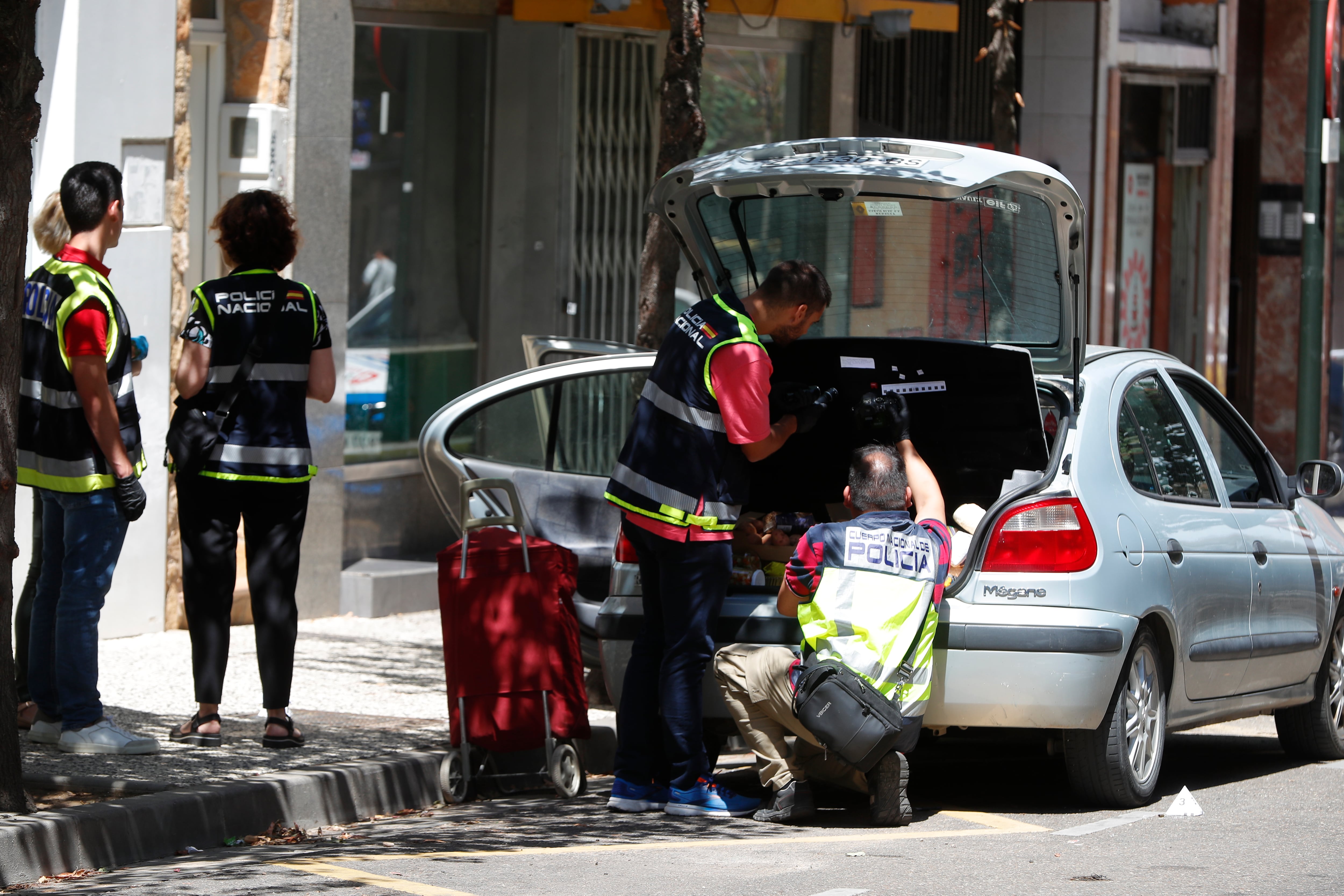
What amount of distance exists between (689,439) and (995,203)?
1513mm

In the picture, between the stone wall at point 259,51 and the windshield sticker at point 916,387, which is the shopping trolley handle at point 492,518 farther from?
the stone wall at point 259,51

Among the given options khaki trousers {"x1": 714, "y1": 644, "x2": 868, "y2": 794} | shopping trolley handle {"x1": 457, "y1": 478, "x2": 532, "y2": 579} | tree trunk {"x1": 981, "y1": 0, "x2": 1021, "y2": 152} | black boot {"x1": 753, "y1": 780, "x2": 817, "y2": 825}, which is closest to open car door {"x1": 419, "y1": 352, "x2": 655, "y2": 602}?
shopping trolley handle {"x1": 457, "y1": 478, "x2": 532, "y2": 579}

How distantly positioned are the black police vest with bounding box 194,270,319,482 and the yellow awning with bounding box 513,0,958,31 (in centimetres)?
499

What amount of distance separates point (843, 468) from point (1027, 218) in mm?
1194

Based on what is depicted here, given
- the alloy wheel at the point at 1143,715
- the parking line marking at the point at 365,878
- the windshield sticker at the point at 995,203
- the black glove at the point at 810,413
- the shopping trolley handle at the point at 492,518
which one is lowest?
the parking line marking at the point at 365,878

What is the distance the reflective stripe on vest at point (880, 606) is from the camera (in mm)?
6105

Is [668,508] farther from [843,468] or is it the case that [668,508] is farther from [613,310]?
[613,310]

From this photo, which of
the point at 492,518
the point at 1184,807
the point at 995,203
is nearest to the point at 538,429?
the point at 492,518

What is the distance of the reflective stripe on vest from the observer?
6105 mm

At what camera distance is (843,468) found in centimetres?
732

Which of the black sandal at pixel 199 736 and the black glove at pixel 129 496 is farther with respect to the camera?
the black sandal at pixel 199 736

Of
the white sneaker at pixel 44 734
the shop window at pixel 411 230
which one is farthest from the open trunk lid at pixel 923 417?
the shop window at pixel 411 230

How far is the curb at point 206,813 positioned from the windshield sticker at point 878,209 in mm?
2502

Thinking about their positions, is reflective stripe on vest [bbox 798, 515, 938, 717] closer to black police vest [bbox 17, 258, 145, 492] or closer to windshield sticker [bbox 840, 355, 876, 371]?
windshield sticker [bbox 840, 355, 876, 371]
